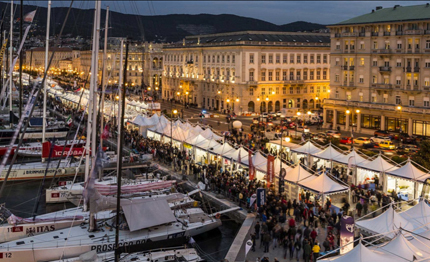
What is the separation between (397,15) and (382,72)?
26.4 ft

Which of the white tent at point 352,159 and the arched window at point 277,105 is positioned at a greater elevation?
the arched window at point 277,105

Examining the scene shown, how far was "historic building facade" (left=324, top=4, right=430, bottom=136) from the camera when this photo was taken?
201 ft

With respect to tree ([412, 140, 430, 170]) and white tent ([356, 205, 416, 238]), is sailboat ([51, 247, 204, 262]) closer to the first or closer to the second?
white tent ([356, 205, 416, 238])

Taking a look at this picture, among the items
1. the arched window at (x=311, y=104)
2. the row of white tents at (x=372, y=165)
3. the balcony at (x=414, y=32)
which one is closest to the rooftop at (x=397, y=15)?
the balcony at (x=414, y=32)

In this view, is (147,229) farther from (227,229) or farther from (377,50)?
(377,50)

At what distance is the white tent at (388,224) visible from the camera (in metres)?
23.3

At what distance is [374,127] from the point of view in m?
66.1

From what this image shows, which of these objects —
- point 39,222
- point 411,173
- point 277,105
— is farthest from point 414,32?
point 39,222

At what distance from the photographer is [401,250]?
19.5 m

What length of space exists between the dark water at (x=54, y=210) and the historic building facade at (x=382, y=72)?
3721 centimetres

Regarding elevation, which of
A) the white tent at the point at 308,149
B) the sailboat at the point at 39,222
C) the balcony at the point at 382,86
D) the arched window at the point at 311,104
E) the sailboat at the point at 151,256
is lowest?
the sailboat at the point at 151,256

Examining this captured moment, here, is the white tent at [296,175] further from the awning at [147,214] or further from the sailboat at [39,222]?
the sailboat at [39,222]

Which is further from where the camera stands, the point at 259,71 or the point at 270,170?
the point at 259,71

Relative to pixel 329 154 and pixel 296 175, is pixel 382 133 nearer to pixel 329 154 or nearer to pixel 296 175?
pixel 329 154
